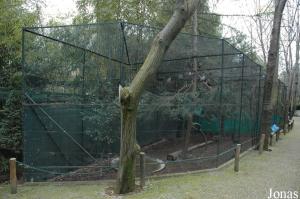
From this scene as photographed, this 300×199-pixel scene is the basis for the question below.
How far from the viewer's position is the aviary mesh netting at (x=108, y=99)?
24.2 feet

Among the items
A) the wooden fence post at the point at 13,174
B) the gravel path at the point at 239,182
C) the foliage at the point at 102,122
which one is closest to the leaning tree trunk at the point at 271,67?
the gravel path at the point at 239,182

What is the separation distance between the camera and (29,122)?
701 cm

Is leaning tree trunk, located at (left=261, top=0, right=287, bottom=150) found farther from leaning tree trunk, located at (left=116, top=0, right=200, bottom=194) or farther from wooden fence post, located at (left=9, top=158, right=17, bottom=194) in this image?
wooden fence post, located at (left=9, top=158, right=17, bottom=194)

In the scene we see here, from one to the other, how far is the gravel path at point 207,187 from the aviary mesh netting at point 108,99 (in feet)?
1.71

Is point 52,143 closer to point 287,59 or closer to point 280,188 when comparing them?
point 280,188

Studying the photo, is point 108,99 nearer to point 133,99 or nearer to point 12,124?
point 12,124

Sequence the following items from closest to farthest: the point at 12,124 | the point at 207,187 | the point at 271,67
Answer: the point at 207,187, the point at 12,124, the point at 271,67

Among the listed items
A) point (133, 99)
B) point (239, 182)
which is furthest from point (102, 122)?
point (239, 182)

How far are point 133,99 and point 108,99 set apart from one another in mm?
2772

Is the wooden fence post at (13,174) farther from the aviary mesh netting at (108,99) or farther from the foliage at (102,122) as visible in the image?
the foliage at (102,122)

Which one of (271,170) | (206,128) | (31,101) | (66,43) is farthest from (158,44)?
(206,128)

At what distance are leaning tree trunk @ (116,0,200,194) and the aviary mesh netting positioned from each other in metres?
1.09

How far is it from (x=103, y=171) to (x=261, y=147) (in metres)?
5.73

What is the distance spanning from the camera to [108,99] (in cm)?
891
